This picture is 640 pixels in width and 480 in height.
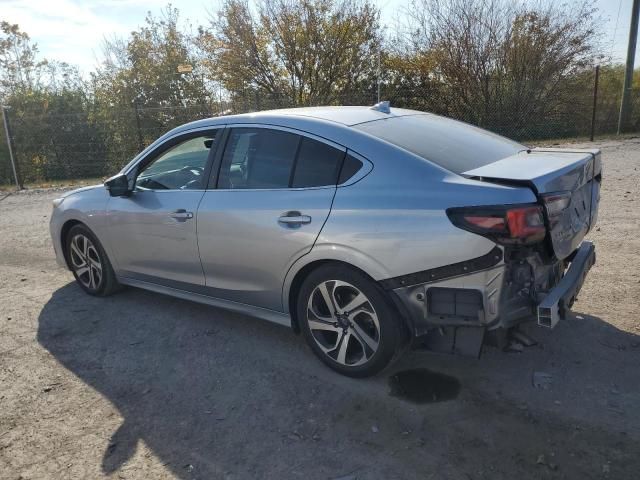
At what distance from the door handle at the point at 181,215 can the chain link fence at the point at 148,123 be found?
1088cm

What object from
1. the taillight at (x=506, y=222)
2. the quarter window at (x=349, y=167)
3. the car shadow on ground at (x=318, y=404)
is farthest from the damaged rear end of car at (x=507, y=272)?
the quarter window at (x=349, y=167)

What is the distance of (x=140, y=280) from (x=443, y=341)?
9.24 feet

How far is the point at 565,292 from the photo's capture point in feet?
10.0

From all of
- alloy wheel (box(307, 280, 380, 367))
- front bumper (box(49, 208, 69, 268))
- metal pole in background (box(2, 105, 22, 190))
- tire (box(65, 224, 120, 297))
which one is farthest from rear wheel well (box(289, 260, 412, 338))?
metal pole in background (box(2, 105, 22, 190))

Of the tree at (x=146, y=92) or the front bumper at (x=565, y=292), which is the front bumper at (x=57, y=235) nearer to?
the front bumper at (x=565, y=292)

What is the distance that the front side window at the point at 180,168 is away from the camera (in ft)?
13.7

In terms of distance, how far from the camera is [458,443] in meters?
2.79

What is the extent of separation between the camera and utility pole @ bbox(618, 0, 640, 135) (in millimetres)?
16438

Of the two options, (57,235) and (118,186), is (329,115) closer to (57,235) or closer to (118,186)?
(118,186)

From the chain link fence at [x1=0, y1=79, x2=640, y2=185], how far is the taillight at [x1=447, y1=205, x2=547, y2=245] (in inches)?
493

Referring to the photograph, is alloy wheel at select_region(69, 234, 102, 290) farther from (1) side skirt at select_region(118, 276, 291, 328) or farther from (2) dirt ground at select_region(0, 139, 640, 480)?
(2) dirt ground at select_region(0, 139, 640, 480)

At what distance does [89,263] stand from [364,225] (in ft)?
10.4

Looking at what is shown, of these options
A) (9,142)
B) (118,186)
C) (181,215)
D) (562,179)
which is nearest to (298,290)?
(181,215)

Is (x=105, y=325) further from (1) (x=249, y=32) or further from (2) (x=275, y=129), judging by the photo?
(1) (x=249, y=32)
